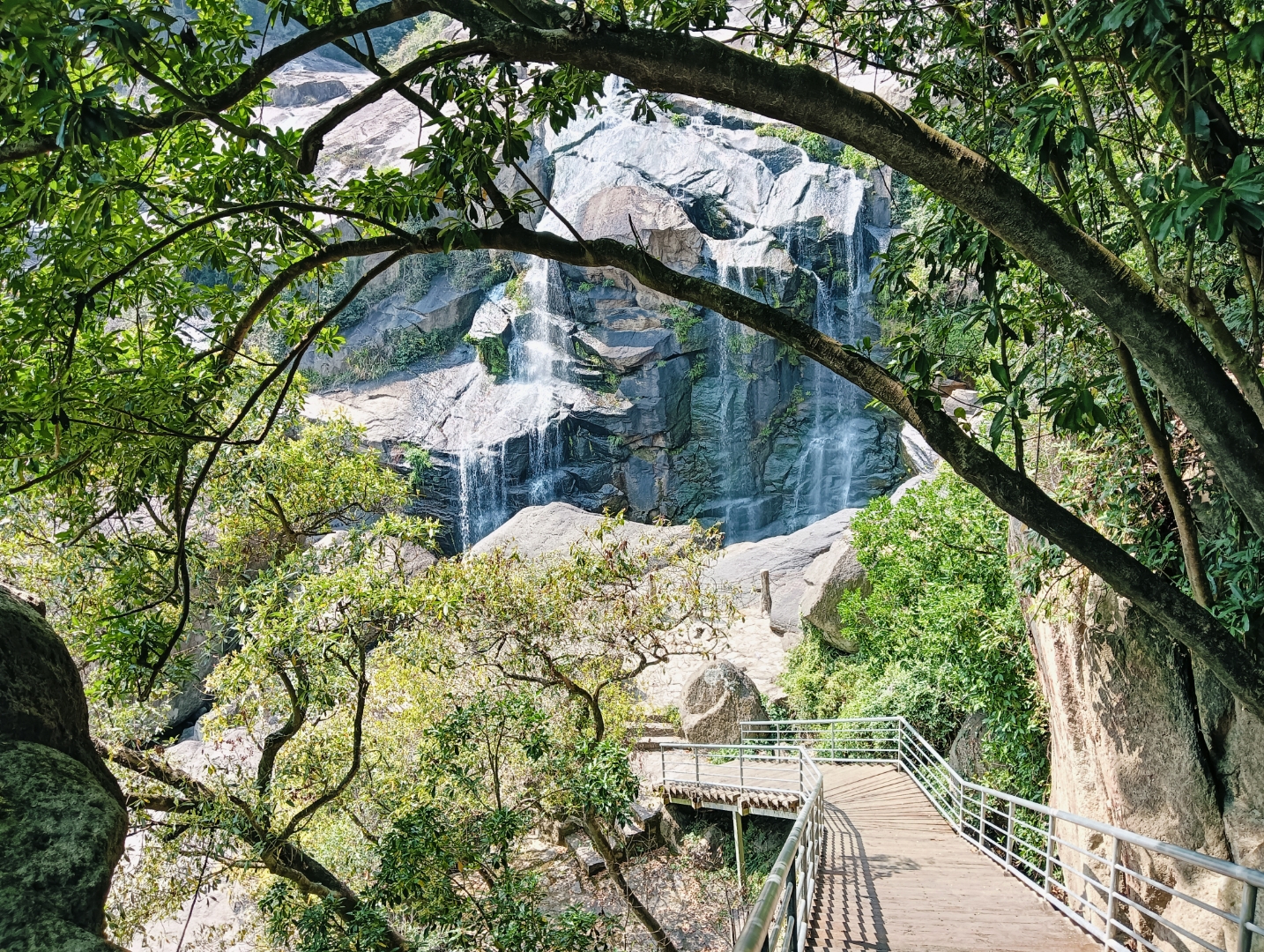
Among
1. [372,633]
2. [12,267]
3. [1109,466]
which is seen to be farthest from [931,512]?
[12,267]

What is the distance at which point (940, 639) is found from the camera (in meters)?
11.5

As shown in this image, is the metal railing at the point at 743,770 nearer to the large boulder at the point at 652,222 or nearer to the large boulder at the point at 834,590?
the large boulder at the point at 834,590

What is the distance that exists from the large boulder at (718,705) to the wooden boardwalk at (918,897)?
5.77 m

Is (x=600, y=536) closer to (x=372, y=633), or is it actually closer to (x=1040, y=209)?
(x=372, y=633)

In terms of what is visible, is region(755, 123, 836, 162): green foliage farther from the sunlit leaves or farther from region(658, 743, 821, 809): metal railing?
the sunlit leaves

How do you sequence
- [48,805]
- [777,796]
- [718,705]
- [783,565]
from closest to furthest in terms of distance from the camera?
[48,805] < [777,796] < [718,705] < [783,565]

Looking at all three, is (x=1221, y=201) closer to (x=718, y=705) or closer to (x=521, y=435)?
(x=718, y=705)

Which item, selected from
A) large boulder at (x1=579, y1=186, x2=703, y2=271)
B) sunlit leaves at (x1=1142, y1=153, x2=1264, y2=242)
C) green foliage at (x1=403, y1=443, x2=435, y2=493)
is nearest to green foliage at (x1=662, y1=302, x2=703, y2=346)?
large boulder at (x1=579, y1=186, x2=703, y2=271)

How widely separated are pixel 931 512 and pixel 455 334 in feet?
68.4

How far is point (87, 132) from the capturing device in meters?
2.35

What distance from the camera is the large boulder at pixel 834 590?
1786 cm

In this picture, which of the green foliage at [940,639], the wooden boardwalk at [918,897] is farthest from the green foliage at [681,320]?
the wooden boardwalk at [918,897]

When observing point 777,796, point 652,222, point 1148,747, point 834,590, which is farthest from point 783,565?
point 1148,747

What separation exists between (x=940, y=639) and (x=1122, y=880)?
487 centimetres
